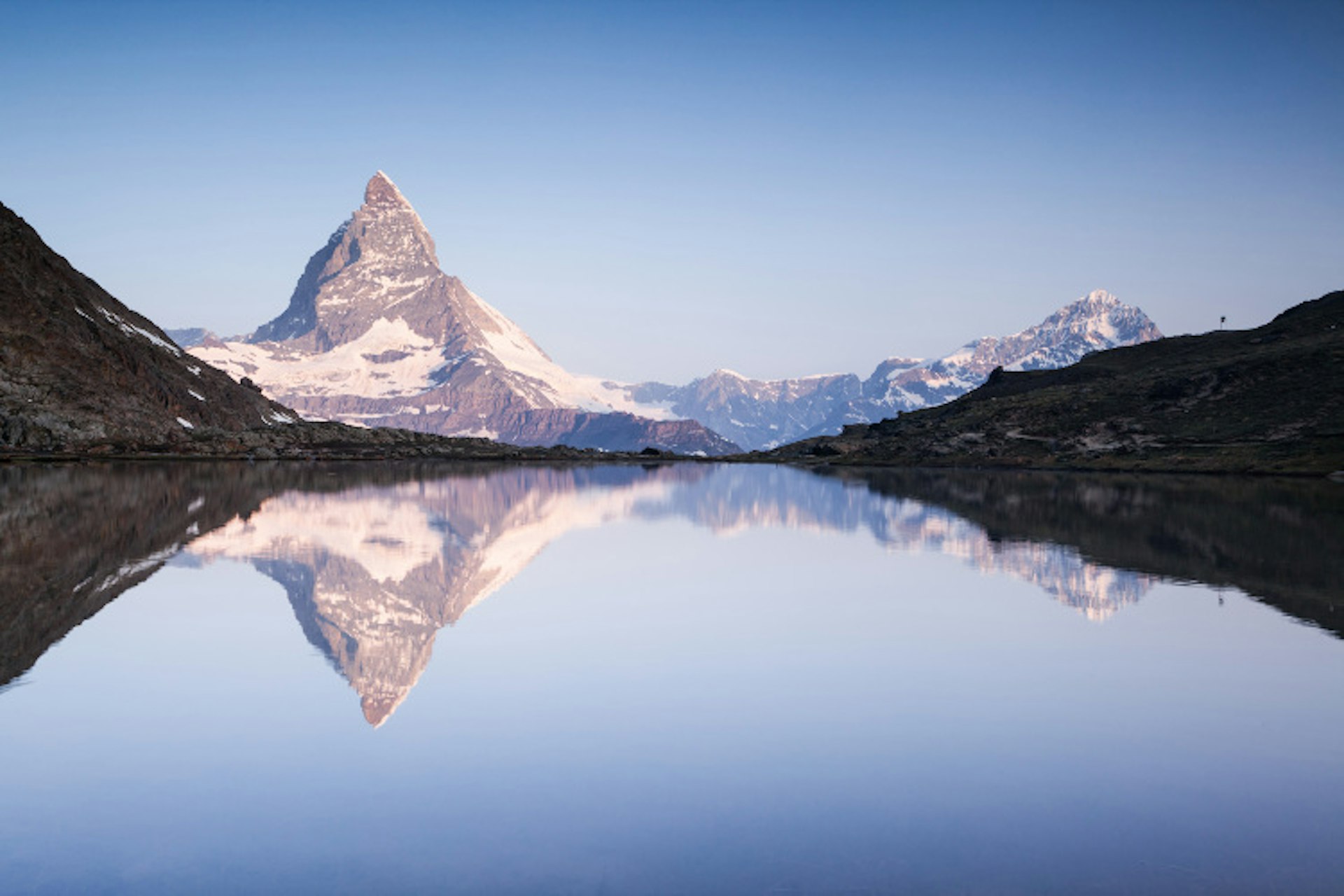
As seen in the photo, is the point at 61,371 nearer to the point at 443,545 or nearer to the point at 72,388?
the point at 72,388

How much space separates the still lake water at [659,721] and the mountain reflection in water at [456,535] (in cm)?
37

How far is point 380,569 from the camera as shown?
3844 cm

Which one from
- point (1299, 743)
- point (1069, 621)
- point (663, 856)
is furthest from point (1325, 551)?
point (663, 856)

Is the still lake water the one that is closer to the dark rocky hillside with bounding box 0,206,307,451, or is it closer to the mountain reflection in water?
the mountain reflection in water

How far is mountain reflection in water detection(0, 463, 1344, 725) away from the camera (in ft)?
96.2

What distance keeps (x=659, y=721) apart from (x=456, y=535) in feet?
117

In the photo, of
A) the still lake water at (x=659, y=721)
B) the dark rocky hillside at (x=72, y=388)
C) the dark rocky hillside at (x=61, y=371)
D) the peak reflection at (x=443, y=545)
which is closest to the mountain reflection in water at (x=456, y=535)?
the peak reflection at (x=443, y=545)

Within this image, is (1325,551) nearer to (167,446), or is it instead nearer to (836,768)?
(836,768)

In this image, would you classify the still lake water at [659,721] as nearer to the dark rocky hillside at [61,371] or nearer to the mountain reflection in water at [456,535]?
the mountain reflection in water at [456,535]

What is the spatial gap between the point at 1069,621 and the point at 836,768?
55.3ft

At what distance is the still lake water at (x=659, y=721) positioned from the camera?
1287 cm

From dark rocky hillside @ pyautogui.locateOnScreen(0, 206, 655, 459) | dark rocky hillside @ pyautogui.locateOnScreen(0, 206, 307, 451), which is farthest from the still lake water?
dark rocky hillside @ pyautogui.locateOnScreen(0, 206, 307, 451)

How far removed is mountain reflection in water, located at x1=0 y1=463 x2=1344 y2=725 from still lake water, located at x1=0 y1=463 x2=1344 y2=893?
1.20 feet

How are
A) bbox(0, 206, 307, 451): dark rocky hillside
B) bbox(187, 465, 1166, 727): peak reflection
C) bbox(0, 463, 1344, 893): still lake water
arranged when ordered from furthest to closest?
bbox(0, 206, 307, 451): dark rocky hillside
bbox(187, 465, 1166, 727): peak reflection
bbox(0, 463, 1344, 893): still lake water
